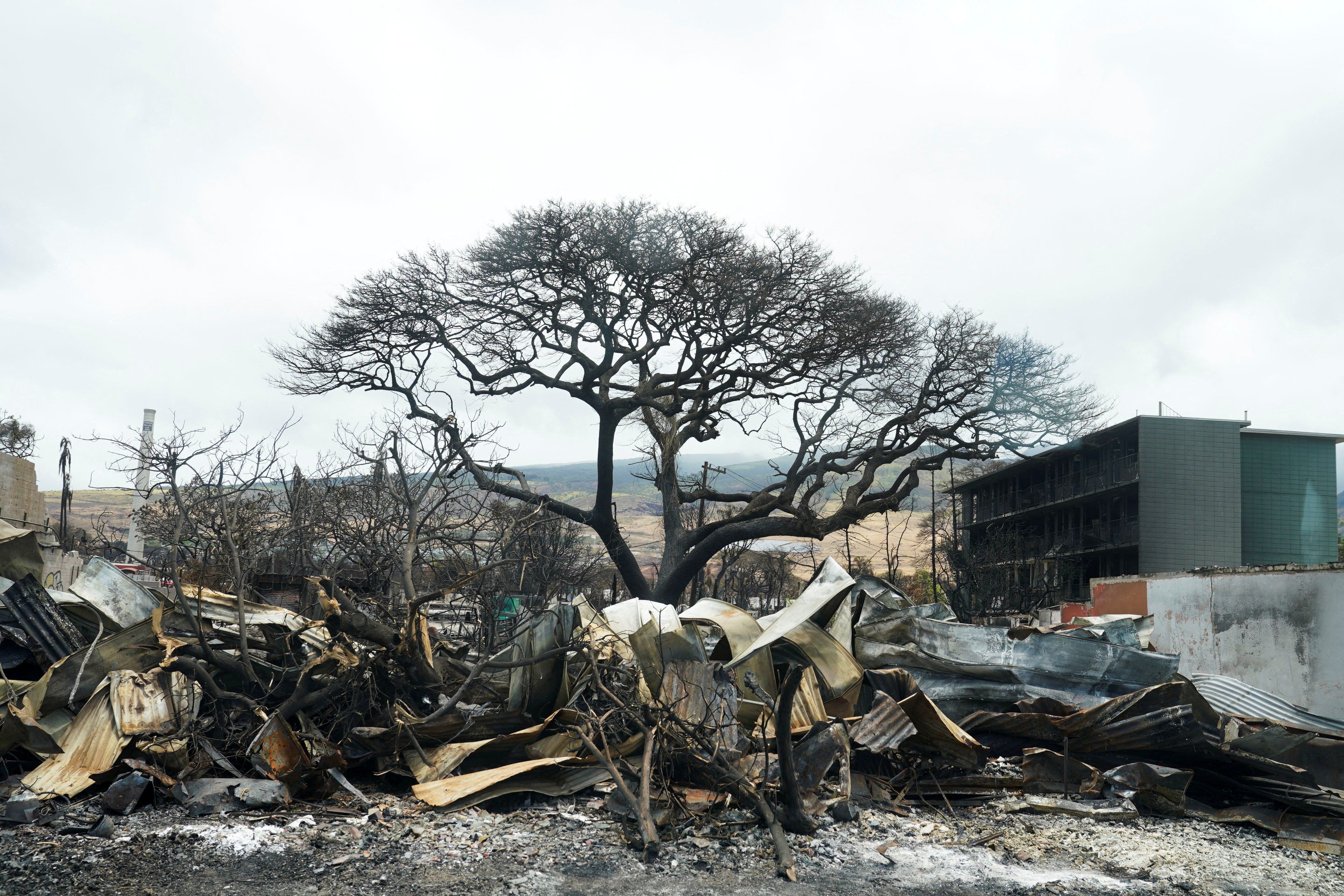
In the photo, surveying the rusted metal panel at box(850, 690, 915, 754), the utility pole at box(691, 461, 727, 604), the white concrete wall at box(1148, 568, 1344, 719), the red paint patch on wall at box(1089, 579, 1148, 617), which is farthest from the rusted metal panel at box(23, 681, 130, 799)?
the utility pole at box(691, 461, 727, 604)

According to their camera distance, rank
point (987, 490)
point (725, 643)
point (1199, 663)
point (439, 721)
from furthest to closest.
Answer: point (987, 490) → point (1199, 663) → point (725, 643) → point (439, 721)

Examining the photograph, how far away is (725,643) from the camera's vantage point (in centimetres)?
757

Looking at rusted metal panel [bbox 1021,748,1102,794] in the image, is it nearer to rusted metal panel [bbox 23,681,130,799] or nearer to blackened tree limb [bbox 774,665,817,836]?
blackened tree limb [bbox 774,665,817,836]

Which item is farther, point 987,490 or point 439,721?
point 987,490

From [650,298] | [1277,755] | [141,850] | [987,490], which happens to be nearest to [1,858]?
[141,850]

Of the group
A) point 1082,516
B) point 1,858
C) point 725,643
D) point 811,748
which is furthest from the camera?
point 1082,516

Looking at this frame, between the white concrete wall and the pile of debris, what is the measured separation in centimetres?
193

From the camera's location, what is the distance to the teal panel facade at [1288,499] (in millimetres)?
31156

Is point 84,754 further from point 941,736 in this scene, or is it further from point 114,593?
point 941,736

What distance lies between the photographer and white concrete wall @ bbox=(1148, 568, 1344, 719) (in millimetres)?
9297

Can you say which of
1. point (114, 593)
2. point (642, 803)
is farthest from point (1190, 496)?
point (114, 593)

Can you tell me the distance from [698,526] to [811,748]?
14.4m

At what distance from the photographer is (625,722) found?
6.32 m

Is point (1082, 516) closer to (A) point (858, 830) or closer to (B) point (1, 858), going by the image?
(A) point (858, 830)
